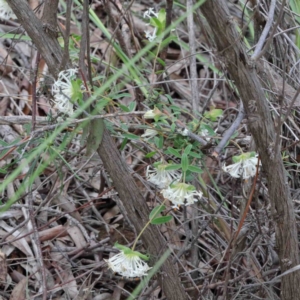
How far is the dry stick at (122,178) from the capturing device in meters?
0.92

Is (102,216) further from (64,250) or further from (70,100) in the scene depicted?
(70,100)

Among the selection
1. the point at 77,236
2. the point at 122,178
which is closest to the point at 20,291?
the point at 77,236

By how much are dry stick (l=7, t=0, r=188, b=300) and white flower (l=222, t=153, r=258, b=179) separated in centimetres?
21

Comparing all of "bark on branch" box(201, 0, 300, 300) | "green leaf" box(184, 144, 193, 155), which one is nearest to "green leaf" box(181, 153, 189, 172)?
"green leaf" box(184, 144, 193, 155)

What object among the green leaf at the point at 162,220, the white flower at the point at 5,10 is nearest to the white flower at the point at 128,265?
the green leaf at the point at 162,220

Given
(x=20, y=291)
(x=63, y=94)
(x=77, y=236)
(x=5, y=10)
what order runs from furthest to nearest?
(x=77, y=236)
(x=20, y=291)
(x=5, y=10)
(x=63, y=94)

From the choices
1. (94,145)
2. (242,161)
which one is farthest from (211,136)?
(94,145)

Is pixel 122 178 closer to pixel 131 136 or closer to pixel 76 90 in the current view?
pixel 131 136

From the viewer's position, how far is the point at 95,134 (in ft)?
3.06

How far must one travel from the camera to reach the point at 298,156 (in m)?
1.47

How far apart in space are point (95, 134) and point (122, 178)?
0.36 feet

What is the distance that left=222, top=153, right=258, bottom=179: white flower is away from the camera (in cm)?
88

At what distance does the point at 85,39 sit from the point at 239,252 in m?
0.60

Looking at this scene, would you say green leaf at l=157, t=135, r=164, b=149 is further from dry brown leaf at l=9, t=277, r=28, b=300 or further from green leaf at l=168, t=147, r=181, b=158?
dry brown leaf at l=9, t=277, r=28, b=300
